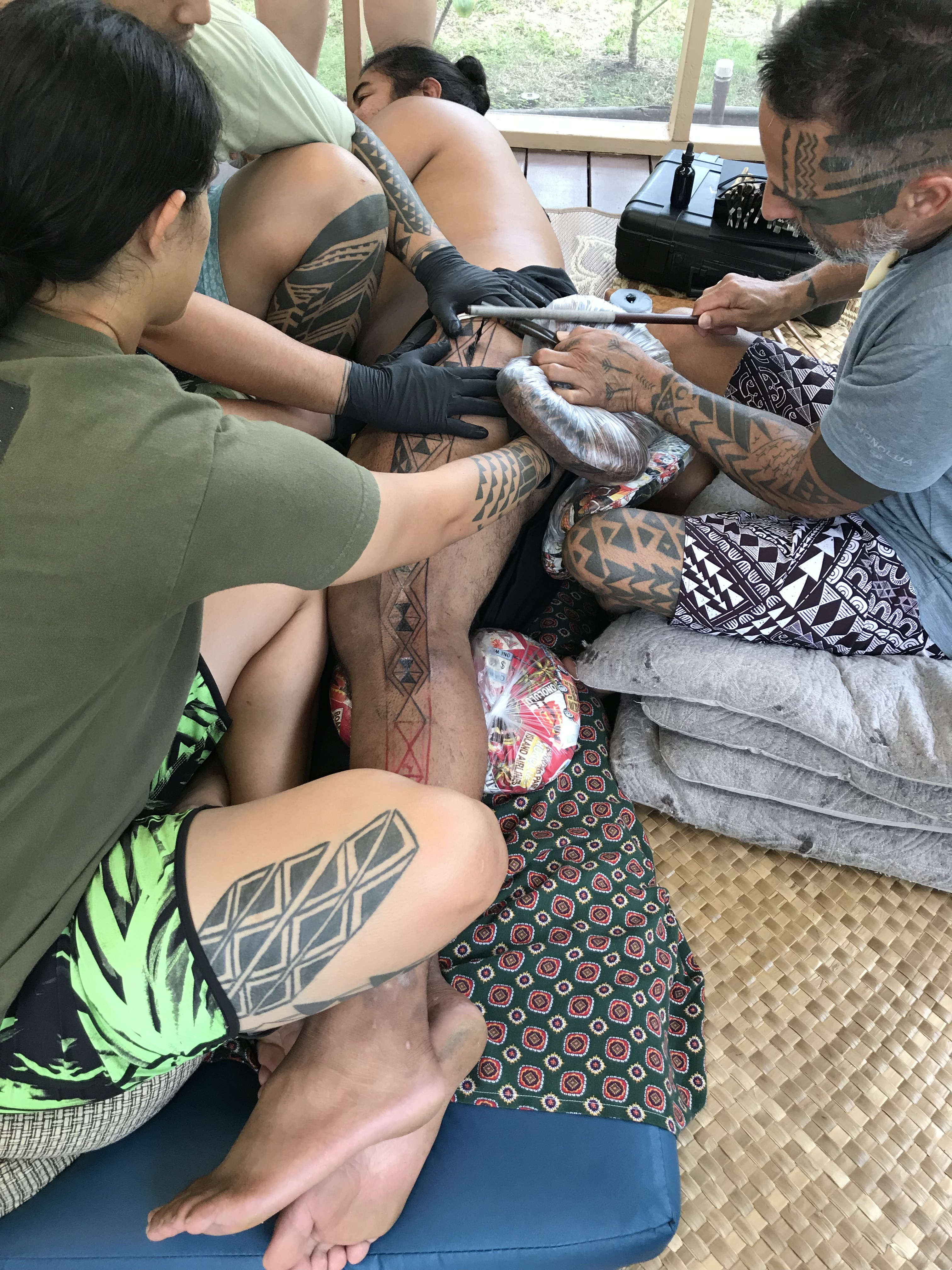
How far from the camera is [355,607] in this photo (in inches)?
57.8

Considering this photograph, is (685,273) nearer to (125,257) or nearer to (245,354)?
(245,354)

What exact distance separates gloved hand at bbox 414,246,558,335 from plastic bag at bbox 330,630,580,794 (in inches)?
23.3

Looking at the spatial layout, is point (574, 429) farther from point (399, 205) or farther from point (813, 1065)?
point (813, 1065)

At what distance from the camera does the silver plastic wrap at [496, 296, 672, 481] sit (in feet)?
4.70

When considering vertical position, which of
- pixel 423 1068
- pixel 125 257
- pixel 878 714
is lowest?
pixel 423 1068

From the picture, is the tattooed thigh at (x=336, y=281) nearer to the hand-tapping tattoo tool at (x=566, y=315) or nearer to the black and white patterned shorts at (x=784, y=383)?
the hand-tapping tattoo tool at (x=566, y=315)

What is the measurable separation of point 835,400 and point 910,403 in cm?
15

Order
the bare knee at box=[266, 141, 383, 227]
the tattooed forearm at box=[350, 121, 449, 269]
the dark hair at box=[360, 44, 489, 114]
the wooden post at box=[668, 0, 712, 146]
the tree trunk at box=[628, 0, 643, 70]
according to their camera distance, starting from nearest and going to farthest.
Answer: the bare knee at box=[266, 141, 383, 227] < the tattooed forearm at box=[350, 121, 449, 269] < the dark hair at box=[360, 44, 489, 114] < the wooden post at box=[668, 0, 712, 146] < the tree trunk at box=[628, 0, 643, 70]

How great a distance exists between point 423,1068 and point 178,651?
1.84 feet

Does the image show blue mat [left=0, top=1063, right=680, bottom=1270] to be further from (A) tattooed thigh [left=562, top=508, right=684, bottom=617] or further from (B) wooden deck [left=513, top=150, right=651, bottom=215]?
(B) wooden deck [left=513, top=150, right=651, bottom=215]

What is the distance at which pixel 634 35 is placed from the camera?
3836mm

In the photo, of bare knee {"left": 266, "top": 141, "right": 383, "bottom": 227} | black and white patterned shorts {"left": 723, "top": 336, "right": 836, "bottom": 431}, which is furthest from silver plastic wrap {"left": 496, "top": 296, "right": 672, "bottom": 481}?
bare knee {"left": 266, "top": 141, "right": 383, "bottom": 227}

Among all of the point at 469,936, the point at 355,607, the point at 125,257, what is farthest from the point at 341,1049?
the point at 125,257

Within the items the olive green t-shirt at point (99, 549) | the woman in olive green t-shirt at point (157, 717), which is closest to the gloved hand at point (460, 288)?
the woman in olive green t-shirt at point (157, 717)
